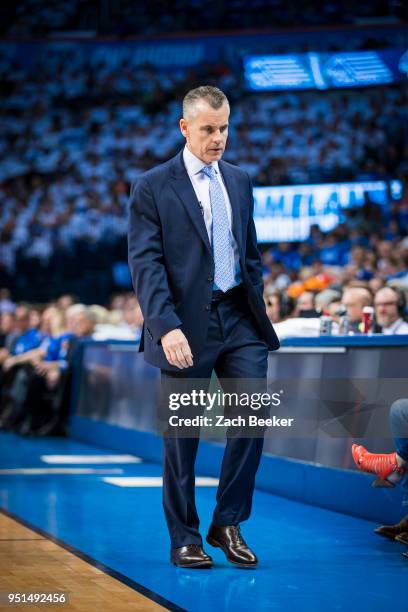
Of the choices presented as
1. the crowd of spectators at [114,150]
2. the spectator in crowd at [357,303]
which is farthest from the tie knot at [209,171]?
the crowd of spectators at [114,150]

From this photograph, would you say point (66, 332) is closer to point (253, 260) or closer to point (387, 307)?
point (387, 307)

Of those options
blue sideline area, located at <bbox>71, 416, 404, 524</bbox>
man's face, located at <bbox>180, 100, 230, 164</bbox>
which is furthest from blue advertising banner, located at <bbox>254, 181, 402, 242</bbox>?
man's face, located at <bbox>180, 100, 230, 164</bbox>

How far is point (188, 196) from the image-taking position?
515 centimetres

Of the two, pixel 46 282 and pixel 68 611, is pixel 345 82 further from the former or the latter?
pixel 68 611

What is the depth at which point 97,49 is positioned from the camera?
28078mm

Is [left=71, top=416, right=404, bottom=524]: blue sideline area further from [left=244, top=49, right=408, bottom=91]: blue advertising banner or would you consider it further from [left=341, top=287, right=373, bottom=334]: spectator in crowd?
[left=244, top=49, right=408, bottom=91]: blue advertising banner

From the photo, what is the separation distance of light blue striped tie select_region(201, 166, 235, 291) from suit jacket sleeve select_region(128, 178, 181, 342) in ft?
0.80

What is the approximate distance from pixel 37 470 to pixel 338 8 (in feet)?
64.2

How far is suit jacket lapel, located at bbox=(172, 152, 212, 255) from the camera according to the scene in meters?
5.10

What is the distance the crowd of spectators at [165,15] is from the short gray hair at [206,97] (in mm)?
22127

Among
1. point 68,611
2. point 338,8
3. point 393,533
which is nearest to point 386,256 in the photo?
point 393,533

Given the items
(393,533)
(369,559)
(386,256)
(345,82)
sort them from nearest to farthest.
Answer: (369,559)
(393,533)
(386,256)
(345,82)

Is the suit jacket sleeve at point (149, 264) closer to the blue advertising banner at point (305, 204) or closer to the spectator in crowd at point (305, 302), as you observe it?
the spectator in crowd at point (305, 302)

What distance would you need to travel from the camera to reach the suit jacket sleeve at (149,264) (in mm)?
4922
